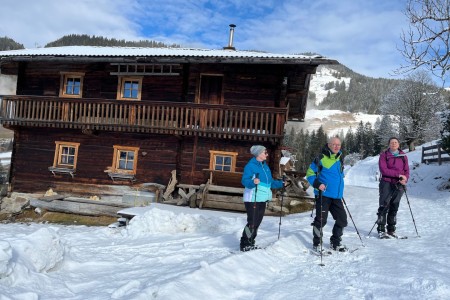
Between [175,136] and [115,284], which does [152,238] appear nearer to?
[115,284]

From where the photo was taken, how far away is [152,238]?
730 centimetres

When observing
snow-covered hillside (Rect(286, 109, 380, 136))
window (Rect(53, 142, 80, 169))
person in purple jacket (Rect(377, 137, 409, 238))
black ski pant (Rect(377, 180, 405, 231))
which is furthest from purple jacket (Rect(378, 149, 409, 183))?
snow-covered hillside (Rect(286, 109, 380, 136))

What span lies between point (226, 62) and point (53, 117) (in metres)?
7.44

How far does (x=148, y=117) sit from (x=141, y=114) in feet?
2.18

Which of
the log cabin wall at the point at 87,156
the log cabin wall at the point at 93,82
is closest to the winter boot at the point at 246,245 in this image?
the log cabin wall at the point at 87,156

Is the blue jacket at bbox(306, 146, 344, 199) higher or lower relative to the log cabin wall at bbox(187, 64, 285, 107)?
lower

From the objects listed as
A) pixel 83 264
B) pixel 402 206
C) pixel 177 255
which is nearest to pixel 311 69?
pixel 402 206

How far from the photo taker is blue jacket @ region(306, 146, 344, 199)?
18.6ft

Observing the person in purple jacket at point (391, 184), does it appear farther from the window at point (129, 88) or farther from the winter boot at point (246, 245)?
the window at point (129, 88)

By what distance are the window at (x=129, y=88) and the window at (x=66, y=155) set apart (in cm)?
295

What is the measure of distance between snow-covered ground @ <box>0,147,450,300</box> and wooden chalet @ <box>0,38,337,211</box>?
20.5ft

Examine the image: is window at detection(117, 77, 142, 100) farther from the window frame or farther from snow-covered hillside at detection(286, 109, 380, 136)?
snow-covered hillside at detection(286, 109, 380, 136)

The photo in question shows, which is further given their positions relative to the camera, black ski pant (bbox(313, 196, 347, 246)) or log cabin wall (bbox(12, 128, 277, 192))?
log cabin wall (bbox(12, 128, 277, 192))

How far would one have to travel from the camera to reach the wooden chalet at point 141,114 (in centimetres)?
1328
